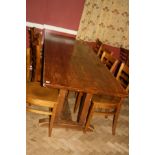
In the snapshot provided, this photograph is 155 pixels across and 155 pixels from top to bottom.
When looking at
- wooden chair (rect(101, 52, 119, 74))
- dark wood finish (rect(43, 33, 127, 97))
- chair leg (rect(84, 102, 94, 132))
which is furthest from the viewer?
wooden chair (rect(101, 52, 119, 74))

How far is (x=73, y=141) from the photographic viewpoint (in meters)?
2.42

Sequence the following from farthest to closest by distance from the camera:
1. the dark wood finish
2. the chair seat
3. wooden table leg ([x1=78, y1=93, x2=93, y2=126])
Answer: wooden table leg ([x1=78, y1=93, x2=93, y2=126]) → the chair seat → the dark wood finish

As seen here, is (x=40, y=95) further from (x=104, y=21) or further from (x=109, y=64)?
(x=104, y=21)

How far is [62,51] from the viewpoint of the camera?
3.04 meters

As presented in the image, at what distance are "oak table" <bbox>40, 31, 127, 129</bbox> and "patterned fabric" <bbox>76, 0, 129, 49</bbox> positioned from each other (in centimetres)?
183

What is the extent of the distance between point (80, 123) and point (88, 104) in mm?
319

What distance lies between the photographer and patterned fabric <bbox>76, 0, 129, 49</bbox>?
15.3 ft

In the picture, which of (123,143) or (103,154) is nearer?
(103,154)

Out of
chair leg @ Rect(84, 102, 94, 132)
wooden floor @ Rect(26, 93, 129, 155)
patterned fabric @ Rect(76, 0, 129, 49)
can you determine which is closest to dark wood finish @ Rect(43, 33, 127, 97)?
chair leg @ Rect(84, 102, 94, 132)

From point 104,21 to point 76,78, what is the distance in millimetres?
2893

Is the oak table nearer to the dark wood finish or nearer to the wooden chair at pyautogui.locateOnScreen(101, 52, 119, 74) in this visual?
the dark wood finish

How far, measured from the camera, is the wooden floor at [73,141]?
222 cm
